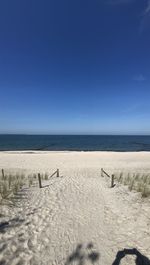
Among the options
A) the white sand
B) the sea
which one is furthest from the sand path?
the sea

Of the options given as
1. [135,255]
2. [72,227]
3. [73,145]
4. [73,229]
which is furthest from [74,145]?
[135,255]

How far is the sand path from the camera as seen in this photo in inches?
160

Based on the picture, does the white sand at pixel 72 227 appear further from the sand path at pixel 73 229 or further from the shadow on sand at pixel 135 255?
the shadow on sand at pixel 135 255

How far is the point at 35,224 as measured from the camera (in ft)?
17.8

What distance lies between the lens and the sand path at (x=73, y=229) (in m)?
4.07

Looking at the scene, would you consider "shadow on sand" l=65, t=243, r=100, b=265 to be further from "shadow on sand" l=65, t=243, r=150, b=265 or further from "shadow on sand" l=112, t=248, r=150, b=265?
"shadow on sand" l=112, t=248, r=150, b=265

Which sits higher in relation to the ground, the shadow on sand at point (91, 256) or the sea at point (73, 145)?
the shadow on sand at point (91, 256)

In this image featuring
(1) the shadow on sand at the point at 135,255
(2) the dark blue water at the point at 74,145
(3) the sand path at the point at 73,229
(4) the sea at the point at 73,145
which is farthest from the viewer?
(2) the dark blue water at the point at 74,145

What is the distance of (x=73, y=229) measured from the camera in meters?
5.21

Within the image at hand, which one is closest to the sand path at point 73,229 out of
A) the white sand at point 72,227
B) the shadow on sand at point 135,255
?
the white sand at point 72,227

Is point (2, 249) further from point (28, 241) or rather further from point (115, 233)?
point (115, 233)

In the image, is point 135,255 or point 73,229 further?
point 73,229

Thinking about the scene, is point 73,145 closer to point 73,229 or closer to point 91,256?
point 73,229

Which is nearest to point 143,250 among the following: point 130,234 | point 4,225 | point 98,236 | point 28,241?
point 130,234
